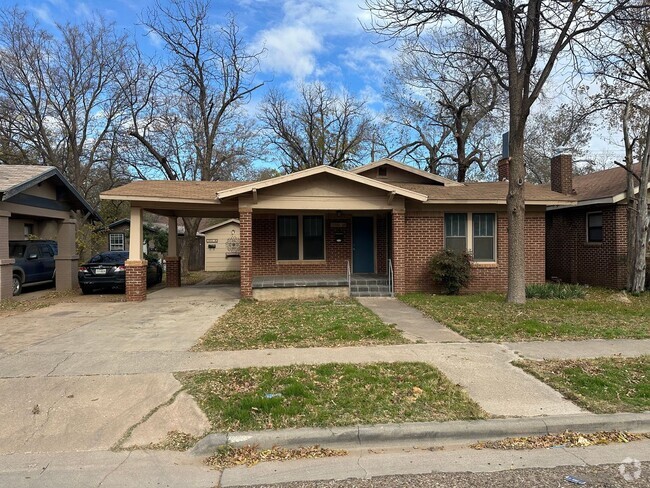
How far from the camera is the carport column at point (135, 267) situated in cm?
1202

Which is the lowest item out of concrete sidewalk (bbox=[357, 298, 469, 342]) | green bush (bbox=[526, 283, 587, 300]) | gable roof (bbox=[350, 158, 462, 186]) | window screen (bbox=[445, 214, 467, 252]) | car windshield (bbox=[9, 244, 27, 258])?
concrete sidewalk (bbox=[357, 298, 469, 342])

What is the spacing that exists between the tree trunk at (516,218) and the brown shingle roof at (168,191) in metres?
8.12

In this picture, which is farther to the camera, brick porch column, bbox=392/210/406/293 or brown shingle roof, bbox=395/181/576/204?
brown shingle roof, bbox=395/181/576/204

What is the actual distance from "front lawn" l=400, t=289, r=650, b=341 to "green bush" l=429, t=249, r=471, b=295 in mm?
554

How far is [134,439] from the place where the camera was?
3900 mm

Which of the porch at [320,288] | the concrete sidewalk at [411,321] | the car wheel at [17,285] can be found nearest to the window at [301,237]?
the porch at [320,288]

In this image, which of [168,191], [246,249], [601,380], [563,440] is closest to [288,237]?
[246,249]

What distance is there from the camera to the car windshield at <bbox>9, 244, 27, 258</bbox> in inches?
556

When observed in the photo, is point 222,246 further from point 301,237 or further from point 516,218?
point 516,218

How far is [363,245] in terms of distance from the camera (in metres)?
14.8

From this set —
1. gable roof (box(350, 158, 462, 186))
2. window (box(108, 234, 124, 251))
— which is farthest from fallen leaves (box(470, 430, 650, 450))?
window (box(108, 234, 124, 251))

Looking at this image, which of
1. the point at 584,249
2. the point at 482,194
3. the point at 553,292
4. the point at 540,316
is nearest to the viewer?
the point at 540,316

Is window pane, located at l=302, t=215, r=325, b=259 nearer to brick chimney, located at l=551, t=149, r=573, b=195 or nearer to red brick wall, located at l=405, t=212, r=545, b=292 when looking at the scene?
red brick wall, located at l=405, t=212, r=545, b=292

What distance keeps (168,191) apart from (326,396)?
9.82 metres
